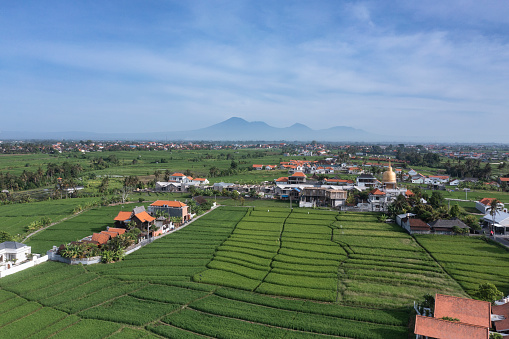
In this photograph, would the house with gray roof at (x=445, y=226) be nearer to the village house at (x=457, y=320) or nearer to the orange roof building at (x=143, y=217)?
the village house at (x=457, y=320)

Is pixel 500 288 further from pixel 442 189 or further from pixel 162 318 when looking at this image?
pixel 442 189

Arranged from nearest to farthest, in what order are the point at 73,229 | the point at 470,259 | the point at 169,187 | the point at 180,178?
the point at 470,259 → the point at 73,229 → the point at 169,187 → the point at 180,178

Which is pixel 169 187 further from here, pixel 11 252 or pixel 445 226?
pixel 445 226

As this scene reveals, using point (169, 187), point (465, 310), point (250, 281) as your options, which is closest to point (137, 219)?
point (250, 281)

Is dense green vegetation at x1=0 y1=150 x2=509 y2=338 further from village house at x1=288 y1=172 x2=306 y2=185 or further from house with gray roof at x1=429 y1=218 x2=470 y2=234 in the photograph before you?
village house at x1=288 y1=172 x2=306 y2=185

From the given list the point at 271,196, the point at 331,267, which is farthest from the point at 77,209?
the point at 331,267

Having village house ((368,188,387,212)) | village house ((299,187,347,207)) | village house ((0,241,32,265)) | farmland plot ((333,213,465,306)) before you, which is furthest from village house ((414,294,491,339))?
village house ((299,187,347,207))
